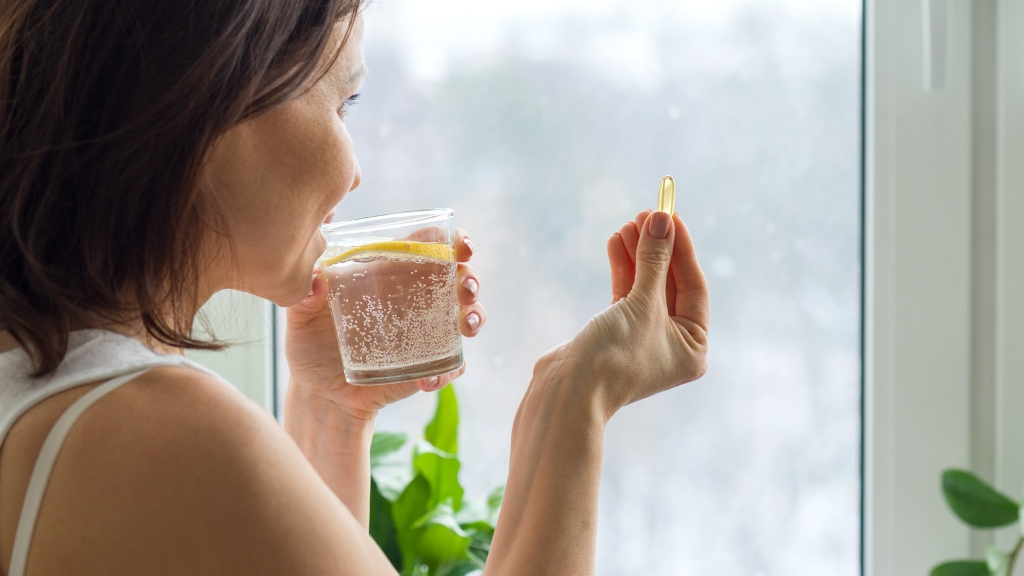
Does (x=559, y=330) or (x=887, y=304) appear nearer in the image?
(x=887, y=304)

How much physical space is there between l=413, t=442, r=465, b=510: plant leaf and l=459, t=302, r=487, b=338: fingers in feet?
1.14

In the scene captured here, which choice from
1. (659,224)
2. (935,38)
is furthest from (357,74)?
(935,38)

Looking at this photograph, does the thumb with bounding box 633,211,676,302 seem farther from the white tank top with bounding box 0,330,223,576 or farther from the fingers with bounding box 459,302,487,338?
the white tank top with bounding box 0,330,223,576

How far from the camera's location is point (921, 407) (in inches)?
42.4

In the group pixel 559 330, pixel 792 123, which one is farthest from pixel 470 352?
pixel 792 123

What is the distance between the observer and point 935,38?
1.03 metres

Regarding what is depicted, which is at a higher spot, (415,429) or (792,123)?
(792,123)

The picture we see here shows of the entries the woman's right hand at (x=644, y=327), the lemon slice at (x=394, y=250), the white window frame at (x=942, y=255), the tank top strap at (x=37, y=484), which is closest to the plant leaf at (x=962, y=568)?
the white window frame at (x=942, y=255)

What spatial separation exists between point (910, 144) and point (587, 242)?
0.47 m

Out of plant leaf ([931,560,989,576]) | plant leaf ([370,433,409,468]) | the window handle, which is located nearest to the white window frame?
the window handle

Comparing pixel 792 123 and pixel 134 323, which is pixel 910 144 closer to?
pixel 792 123

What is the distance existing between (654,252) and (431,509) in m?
0.59

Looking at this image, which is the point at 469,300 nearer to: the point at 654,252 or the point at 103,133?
the point at 654,252

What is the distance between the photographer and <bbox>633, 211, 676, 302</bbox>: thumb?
0.67 metres
